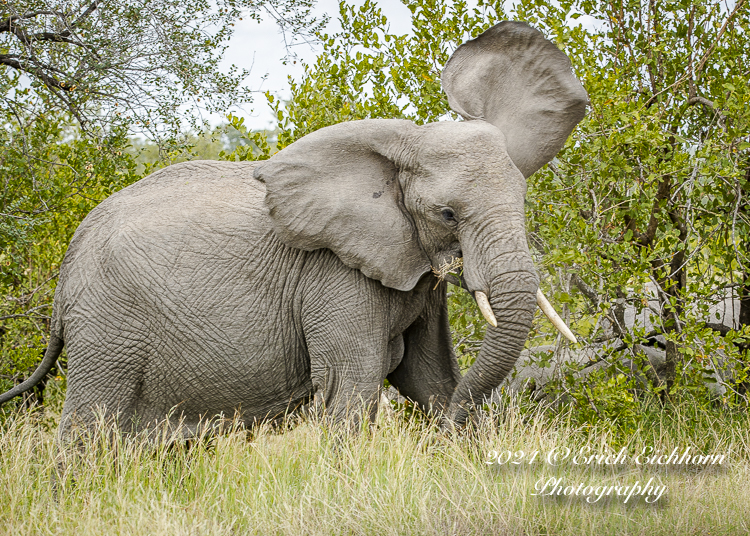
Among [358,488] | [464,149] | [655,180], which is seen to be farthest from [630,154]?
[358,488]

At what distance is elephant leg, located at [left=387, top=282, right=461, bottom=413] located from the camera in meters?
5.42

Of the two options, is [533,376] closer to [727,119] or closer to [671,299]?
[671,299]

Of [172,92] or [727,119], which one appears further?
Result: [172,92]

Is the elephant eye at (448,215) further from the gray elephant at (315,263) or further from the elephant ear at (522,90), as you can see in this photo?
the elephant ear at (522,90)

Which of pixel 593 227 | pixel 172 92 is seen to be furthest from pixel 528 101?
pixel 172 92

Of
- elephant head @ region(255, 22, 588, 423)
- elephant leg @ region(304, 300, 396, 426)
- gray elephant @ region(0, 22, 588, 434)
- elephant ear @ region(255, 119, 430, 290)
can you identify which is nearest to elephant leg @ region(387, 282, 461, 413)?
gray elephant @ region(0, 22, 588, 434)

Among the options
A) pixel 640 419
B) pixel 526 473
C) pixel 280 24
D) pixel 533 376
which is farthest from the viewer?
pixel 280 24

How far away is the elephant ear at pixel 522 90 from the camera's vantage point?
5191 mm

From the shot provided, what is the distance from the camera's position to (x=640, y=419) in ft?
18.6

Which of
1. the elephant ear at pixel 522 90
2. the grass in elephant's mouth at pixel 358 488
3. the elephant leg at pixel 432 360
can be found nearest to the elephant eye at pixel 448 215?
the elephant ear at pixel 522 90

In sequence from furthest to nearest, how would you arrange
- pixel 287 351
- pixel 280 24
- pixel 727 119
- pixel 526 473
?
pixel 280 24, pixel 727 119, pixel 287 351, pixel 526 473

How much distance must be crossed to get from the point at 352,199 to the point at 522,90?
133 cm

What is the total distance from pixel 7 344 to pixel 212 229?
318 centimetres

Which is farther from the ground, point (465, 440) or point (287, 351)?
point (287, 351)
